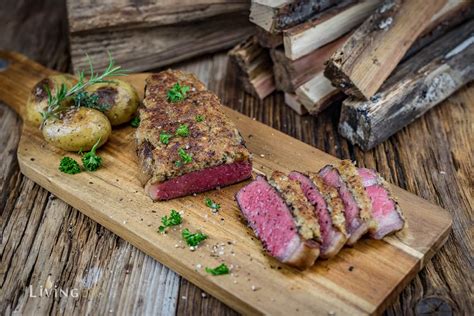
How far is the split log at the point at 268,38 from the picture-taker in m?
5.64

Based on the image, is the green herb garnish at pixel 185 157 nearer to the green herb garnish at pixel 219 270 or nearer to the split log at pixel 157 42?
the green herb garnish at pixel 219 270

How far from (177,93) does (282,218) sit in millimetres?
1394

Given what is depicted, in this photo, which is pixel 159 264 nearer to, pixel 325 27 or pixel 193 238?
pixel 193 238

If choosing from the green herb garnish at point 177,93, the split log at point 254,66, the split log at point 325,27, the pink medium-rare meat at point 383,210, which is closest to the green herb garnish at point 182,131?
the green herb garnish at point 177,93

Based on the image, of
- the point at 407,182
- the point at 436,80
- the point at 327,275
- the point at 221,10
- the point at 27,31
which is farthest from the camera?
the point at 27,31

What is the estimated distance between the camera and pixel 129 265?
4.42 meters

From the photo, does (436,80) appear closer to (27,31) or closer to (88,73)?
(88,73)

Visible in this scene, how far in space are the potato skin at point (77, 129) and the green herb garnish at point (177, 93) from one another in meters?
0.49

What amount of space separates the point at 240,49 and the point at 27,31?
8.23 ft

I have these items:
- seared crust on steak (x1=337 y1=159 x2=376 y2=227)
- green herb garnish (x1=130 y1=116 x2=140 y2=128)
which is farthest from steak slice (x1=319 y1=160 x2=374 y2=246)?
green herb garnish (x1=130 y1=116 x2=140 y2=128)

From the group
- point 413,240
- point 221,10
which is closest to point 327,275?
point 413,240

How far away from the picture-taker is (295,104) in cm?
585

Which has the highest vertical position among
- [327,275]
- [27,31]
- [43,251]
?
[327,275]

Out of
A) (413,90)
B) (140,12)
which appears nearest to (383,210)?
(413,90)
